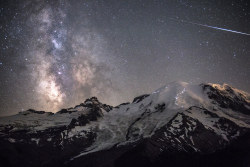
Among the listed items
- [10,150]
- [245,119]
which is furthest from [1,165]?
[245,119]

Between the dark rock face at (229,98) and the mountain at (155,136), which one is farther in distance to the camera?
the dark rock face at (229,98)

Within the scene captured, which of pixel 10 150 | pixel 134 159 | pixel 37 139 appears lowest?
pixel 134 159

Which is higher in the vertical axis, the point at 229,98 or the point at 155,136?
the point at 229,98

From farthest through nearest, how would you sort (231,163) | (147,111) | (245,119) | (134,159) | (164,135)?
(147,111)
(245,119)
(164,135)
(134,159)
(231,163)

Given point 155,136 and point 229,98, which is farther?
point 229,98

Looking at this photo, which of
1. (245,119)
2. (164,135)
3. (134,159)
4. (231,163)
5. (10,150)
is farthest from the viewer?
(245,119)

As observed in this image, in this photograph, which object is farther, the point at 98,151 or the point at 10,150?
the point at 98,151

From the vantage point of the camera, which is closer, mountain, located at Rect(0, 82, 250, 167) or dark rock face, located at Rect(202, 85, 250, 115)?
mountain, located at Rect(0, 82, 250, 167)

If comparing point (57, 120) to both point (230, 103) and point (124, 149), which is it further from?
point (230, 103)
